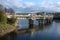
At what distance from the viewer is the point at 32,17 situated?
68625 mm

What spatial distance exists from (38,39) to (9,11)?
124 ft

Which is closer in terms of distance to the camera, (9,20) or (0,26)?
(0,26)

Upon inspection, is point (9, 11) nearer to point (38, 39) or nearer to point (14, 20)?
point (14, 20)

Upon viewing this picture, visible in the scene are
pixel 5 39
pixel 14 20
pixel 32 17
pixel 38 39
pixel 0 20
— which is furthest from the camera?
pixel 32 17

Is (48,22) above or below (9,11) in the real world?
below

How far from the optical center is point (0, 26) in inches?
1603

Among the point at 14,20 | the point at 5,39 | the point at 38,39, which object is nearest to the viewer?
the point at 5,39

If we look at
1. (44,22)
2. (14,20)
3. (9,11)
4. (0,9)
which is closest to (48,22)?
(44,22)

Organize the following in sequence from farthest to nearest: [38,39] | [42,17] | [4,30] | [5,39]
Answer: [42,17] → [4,30] → [38,39] → [5,39]

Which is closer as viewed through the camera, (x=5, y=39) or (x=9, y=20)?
(x=5, y=39)

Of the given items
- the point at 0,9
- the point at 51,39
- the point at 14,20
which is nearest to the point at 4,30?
the point at 0,9

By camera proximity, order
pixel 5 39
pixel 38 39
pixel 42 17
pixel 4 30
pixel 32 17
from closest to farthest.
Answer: pixel 5 39
pixel 38 39
pixel 4 30
pixel 32 17
pixel 42 17

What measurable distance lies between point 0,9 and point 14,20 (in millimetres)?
10508

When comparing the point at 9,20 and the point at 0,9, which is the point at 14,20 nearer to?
the point at 9,20
